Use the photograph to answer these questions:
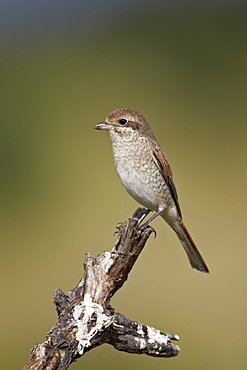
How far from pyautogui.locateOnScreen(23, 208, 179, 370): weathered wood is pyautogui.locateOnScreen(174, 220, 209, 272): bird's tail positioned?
91 cm

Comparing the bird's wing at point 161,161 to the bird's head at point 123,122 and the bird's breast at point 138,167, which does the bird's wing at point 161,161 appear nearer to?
the bird's breast at point 138,167

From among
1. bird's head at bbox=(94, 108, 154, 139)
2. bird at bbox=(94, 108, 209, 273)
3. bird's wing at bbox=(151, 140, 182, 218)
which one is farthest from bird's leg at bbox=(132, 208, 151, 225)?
bird's head at bbox=(94, 108, 154, 139)

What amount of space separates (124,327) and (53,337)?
30 cm

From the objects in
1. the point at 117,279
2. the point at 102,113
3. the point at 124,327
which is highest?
the point at 102,113

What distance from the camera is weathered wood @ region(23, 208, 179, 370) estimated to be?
1.60 meters

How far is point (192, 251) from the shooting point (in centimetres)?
295

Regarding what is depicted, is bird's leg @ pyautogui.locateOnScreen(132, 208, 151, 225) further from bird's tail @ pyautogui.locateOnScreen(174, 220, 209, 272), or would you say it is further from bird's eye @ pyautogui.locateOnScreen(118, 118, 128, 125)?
bird's eye @ pyautogui.locateOnScreen(118, 118, 128, 125)

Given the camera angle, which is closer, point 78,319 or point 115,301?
point 78,319

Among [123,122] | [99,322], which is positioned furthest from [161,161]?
[99,322]

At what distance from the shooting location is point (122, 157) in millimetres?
2609

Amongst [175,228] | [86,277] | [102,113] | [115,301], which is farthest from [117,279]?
[102,113]

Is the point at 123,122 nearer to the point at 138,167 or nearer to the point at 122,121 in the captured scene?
the point at 122,121

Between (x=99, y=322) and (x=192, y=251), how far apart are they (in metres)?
1.33

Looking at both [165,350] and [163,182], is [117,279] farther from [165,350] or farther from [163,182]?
[163,182]
